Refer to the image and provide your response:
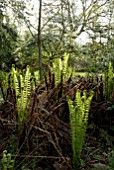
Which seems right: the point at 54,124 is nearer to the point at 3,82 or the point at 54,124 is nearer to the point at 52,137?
the point at 52,137

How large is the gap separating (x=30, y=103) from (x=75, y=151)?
70cm

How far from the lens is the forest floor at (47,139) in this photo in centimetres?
298

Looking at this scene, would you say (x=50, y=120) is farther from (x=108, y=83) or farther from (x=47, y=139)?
(x=108, y=83)

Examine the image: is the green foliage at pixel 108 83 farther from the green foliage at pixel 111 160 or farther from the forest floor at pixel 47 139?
the green foliage at pixel 111 160

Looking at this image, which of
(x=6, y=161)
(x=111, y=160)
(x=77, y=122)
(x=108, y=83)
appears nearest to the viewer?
(x=6, y=161)

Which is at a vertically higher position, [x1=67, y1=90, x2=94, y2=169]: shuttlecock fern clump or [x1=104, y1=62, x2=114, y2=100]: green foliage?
[x1=104, y1=62, x2=114, y2=100]: green foliage

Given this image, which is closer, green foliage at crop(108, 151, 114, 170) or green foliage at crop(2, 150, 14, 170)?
green foliage at crop(2, 150, 14, 170)

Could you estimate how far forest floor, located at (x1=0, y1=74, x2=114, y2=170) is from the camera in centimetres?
298

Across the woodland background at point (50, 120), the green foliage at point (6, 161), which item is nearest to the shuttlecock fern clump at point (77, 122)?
the woodland background at point (50, 120)

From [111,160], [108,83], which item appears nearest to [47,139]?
[111,160]

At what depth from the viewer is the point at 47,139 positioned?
3107mm

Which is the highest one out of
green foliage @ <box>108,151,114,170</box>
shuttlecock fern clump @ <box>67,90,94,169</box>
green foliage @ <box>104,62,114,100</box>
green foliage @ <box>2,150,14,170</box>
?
green foliage @ <box>104,62,114,100</box>

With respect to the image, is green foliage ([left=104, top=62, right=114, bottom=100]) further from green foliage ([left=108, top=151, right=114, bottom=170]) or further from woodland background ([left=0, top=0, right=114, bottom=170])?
green foliage ([left=108, top=151, right=114, bottom=170])

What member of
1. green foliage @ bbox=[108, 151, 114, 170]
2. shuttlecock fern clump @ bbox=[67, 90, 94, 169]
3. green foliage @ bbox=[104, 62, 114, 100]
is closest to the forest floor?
green foliage @ bbox=[108, 151, 114, 170]
